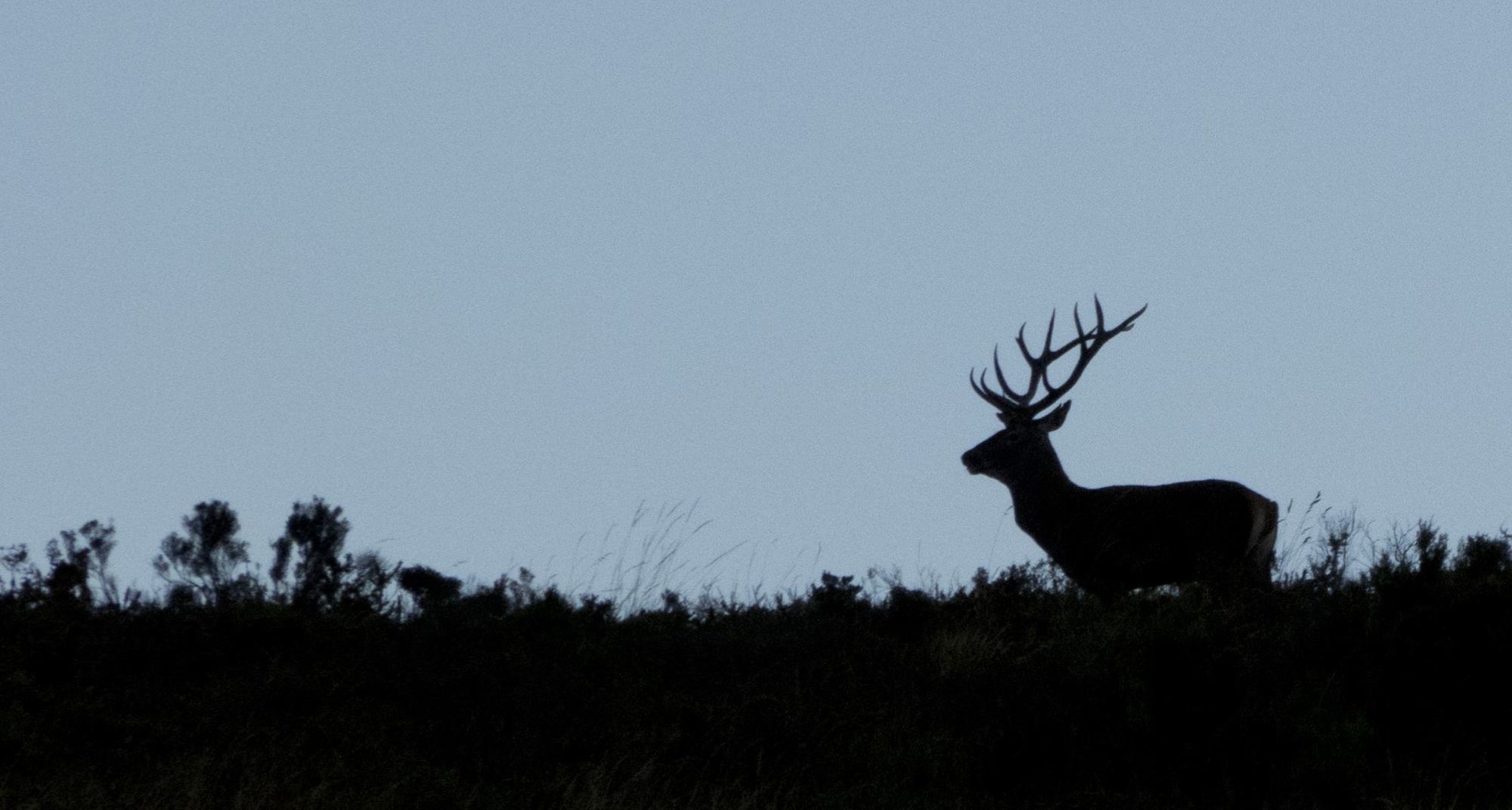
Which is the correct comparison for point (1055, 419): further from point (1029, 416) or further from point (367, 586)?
point (367, 586)

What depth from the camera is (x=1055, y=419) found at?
39.1ft

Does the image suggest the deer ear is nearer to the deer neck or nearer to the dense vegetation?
the deer neck

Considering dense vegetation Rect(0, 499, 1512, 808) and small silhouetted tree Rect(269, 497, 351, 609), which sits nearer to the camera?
dense vegetation Rect(0, 499, 1512, 808)

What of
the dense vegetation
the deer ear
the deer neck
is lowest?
the dense vegetation

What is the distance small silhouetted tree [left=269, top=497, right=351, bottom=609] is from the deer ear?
4445 millimetres

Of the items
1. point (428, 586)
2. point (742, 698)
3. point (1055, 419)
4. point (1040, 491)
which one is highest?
point (1055, 419)

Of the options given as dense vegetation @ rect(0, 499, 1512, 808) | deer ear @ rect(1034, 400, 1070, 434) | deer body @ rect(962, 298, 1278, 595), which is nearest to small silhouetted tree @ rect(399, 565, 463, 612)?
dense vegetation @ rect(0, 499, 1512, 808)

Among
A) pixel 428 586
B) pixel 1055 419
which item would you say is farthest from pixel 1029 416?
pixel 428 586

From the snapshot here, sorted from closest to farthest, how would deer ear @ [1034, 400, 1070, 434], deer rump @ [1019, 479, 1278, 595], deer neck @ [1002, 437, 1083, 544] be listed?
deer rump @ [1019, 479, 1278, 595] → deer neck @ [1002, 437, 1083, 544] → deer ear @ [1034, 400, 1070, 434]

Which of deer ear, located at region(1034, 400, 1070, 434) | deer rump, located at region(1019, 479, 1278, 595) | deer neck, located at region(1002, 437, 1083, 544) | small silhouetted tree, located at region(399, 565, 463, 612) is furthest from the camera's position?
deer ear, located at region(1034, 400, 1070, 434)

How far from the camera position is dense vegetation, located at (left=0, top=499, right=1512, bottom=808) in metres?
7.14

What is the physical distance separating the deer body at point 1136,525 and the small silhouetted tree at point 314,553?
4.03 meters

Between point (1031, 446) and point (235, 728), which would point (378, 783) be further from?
point (1031, 446)

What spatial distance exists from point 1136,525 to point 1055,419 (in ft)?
5.59
